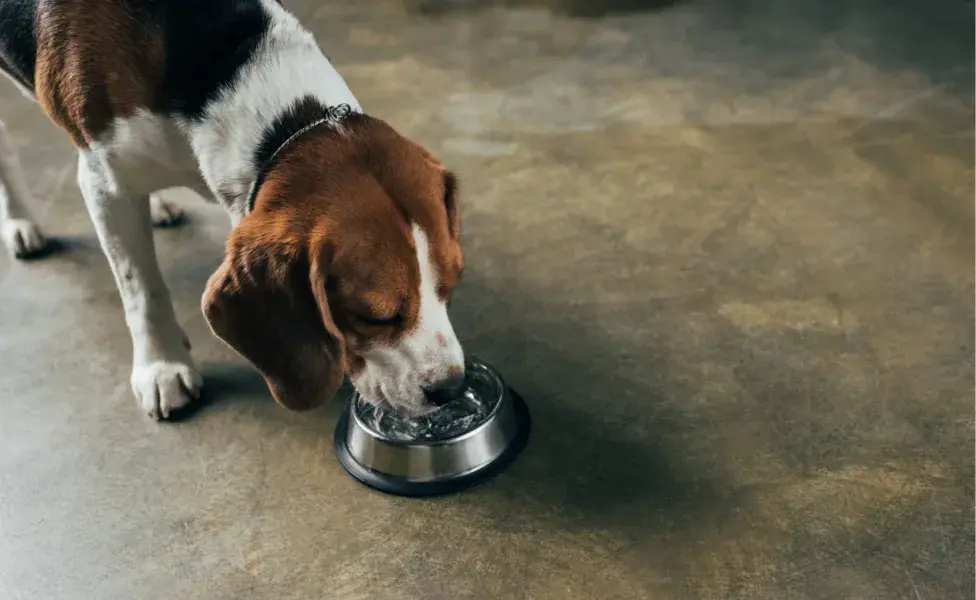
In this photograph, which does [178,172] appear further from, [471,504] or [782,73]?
[782,73]

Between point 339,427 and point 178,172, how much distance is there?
0.78 m

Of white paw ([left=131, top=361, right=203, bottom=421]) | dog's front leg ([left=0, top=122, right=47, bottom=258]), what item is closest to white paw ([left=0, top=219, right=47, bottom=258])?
dog's front leg ([left=0, top=122, right=47, bottom=258])

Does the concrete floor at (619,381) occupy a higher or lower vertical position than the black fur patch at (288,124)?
lower

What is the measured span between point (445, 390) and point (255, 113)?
768mm

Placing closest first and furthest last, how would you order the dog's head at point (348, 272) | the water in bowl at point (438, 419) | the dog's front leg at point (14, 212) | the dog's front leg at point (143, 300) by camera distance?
the dog's head at point (348, 272)
the water in bowl at point (438, 419)
the dog's front leg at point (143, 300)
the dog's front leg at point (14, 212)

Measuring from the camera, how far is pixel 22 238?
330 cm

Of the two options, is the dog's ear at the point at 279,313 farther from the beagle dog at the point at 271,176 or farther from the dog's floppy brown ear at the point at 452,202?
the dog's floppy brown ear at the point at 452,202

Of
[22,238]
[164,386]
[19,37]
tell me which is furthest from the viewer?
[22,238]

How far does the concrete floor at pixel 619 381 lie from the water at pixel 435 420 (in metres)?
0.16

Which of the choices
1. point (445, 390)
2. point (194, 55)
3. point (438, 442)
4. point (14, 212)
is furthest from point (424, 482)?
point (14, 212)

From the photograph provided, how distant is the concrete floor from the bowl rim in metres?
0.14

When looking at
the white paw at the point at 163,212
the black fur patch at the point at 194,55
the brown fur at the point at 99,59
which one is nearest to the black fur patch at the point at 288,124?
the black fur patch at the point at 194,55

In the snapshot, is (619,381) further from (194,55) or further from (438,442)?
(194,55)

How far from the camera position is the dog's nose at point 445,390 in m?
2.06
